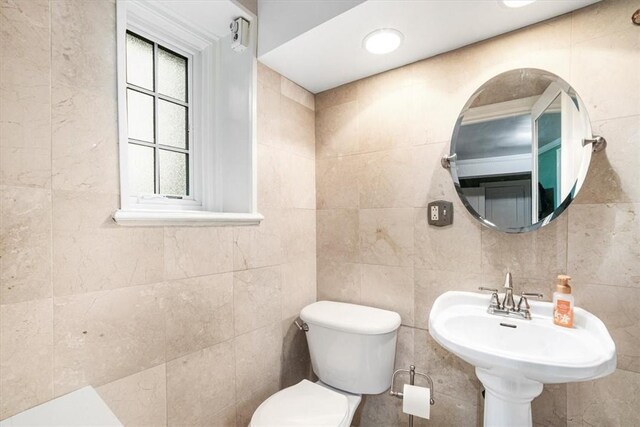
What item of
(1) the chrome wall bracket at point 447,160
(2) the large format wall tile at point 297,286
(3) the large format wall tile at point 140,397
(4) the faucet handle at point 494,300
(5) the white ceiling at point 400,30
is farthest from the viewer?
(2) the large format wall tile at point 297,286

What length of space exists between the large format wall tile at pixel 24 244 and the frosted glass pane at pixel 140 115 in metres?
0.49

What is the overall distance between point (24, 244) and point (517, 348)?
1.64 metres

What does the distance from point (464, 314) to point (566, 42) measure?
1.13m

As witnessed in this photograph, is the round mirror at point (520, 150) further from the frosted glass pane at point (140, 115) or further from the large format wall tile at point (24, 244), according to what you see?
the large format wall tile at point (24, 244)

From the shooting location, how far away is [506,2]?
1.01 metres

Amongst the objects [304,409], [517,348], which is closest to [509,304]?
[517,348]

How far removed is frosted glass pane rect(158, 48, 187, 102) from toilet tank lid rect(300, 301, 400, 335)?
49.4 inches

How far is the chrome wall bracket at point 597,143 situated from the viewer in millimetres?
1008

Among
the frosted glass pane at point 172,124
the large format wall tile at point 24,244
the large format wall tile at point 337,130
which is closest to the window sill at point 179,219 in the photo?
the large format wall tile at point 24,244

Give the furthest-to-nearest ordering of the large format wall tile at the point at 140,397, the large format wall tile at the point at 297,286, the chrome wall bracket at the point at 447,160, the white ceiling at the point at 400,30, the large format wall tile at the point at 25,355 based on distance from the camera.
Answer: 1. the large format wall tile at the point at 297,286
2. the chrome wall bracket at the point at 447,160
3. the white ceiling at the point at 400,30
4. the large format wall tile at the point at 140,397
5. the large format wall tile at the point at 25,355

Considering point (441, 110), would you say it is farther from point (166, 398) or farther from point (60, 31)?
point (166, 398)

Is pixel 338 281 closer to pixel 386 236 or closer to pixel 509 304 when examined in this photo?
pixel 386 236

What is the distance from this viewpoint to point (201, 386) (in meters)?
1.15

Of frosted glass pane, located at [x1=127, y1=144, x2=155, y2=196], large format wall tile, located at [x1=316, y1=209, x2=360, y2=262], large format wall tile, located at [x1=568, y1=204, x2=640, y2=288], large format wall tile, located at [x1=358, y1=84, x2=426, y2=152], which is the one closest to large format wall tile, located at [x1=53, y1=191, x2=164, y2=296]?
frosted glass pane, located at [x1=127, y1=144, x2=155, y2=196]
